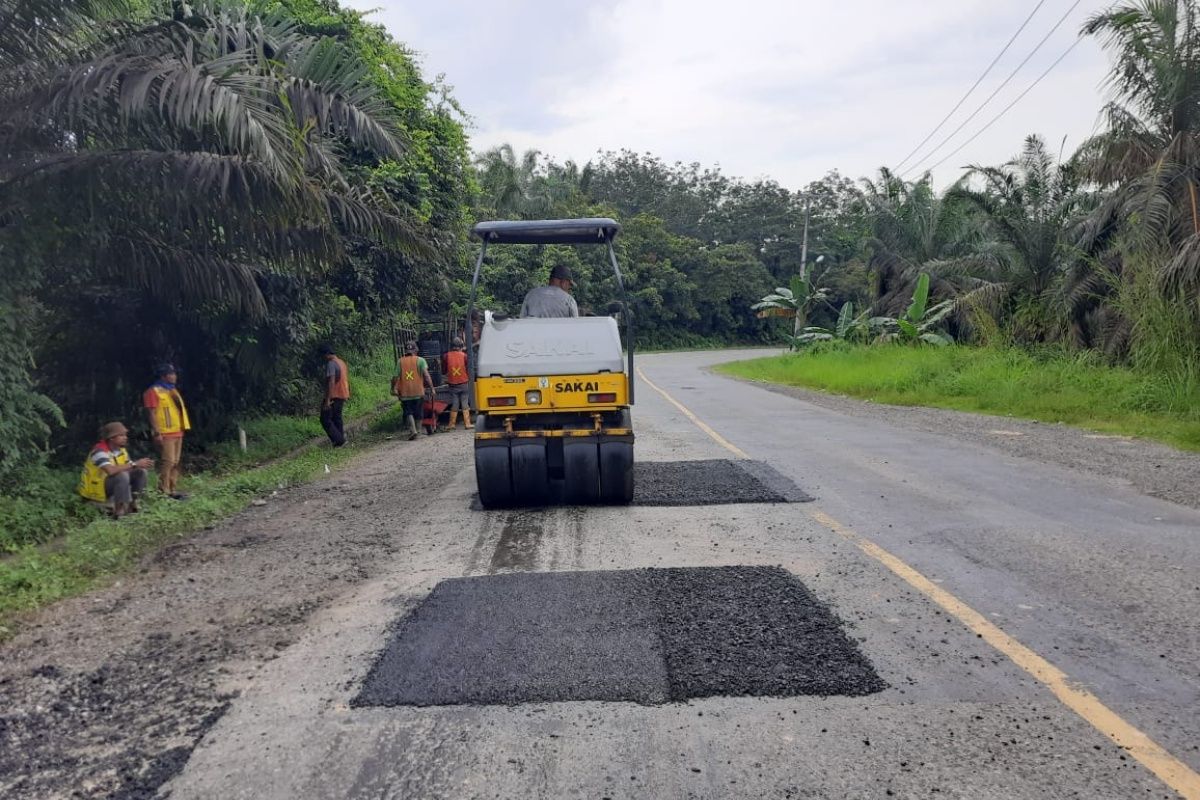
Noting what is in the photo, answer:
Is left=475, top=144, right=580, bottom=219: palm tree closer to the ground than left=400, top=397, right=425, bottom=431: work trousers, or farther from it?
farther from it

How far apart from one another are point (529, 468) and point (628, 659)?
150 inches

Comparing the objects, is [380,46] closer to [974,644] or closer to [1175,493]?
[1175,493]

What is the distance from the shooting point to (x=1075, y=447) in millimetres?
11656

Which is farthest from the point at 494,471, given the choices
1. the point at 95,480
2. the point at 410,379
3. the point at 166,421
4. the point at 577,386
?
the point at 410,379

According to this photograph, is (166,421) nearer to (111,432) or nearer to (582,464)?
(111,432)

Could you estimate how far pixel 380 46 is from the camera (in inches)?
734

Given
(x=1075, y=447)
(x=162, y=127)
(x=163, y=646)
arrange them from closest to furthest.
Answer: (x=163, y=646) < (x=162, y=127) < (x=1075, y=447)

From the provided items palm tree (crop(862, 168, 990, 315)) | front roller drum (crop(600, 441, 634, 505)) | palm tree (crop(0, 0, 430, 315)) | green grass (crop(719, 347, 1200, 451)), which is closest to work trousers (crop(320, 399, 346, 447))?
palm tree (crop(0, 0, 430, 315))

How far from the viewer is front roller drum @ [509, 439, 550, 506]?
26.0 ft

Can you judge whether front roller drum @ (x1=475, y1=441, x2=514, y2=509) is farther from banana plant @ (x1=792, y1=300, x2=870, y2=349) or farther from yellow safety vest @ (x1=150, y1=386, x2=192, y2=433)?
banana plant @ (x1=792, y1=300, x2=870, y2=349)

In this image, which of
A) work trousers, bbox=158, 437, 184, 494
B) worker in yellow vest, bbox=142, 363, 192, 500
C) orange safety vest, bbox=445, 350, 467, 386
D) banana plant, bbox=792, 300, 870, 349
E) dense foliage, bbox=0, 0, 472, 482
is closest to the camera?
dense foliage, bbox=0, 0, 472, 482

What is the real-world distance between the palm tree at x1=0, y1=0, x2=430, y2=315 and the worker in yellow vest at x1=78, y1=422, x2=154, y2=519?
6.11 ft

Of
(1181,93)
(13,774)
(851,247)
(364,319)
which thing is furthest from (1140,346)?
(851,247)

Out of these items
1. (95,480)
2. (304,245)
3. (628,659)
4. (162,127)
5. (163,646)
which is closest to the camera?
(628,659)
